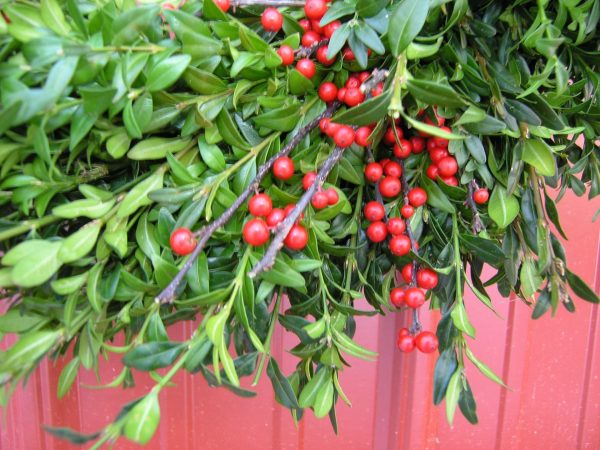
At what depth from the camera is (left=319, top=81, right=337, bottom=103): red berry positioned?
1.25ft

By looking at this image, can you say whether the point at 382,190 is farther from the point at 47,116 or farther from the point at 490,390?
the point at 490,390

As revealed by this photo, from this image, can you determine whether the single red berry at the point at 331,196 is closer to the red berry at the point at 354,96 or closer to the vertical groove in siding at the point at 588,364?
the red berry at the point at 354,96

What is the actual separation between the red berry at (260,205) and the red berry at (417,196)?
128mm

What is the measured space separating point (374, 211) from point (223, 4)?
0.61 feet

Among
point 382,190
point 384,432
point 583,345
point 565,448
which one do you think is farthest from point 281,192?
point 565,448

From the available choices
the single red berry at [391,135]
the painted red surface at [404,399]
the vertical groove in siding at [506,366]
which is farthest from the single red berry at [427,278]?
the vertical groove in siding at [506,366]

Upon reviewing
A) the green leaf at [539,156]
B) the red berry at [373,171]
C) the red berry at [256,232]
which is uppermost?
the green leaf at [539,156]

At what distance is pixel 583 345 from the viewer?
3.26 ft

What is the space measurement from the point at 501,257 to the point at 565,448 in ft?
2.76

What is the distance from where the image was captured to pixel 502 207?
408mm

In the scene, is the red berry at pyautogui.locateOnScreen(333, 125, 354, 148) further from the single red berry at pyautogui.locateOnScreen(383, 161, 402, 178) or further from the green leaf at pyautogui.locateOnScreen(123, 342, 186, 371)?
the green leaf at pyautogui.locateOnScreen(123, 342, 186, 371)

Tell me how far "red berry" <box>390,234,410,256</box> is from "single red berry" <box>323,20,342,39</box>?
0.16m

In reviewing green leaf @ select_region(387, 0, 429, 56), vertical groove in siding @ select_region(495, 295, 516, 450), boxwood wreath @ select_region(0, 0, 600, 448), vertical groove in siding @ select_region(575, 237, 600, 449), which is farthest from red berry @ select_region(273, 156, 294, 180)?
vertical groove in siding @ select_region(575, 237, 600, 449)

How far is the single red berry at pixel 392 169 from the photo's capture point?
415mm
